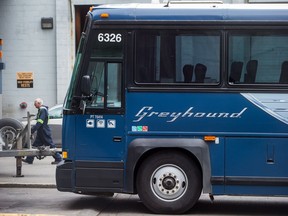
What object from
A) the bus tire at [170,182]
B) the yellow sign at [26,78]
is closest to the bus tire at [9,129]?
the bus tire at [170,182]

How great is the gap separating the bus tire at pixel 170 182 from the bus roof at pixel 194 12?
2111 mm

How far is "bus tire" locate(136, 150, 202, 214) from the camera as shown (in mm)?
10273

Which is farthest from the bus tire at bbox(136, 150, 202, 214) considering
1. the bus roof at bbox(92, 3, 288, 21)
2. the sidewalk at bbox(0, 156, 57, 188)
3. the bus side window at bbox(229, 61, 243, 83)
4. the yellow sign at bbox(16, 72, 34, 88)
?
the yellow sign at bbox(16, 72, 34, 88)

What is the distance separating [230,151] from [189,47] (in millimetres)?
1715

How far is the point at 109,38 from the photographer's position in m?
10.4

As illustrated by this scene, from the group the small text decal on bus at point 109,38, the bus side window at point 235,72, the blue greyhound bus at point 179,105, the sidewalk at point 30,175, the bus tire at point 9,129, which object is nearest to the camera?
the blue greyhound bus at point 179,105

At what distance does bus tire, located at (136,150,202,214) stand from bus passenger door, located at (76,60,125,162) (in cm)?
54

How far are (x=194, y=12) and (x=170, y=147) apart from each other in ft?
6.94

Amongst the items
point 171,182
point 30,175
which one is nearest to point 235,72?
point 171,182

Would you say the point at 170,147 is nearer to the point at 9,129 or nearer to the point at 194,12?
the point at 194,12

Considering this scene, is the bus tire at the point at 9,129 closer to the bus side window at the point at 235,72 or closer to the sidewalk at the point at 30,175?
the sidewalk at the point at 30,175

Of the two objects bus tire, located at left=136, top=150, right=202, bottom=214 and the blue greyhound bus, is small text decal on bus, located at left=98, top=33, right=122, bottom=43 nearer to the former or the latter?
the blue greyhound bus

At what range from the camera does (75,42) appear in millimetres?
26797

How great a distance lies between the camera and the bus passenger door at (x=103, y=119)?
1033cm
